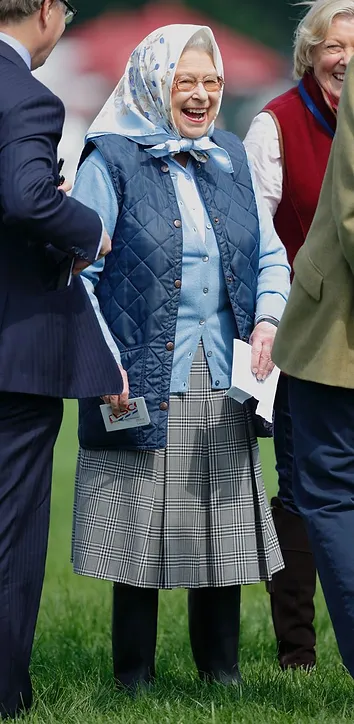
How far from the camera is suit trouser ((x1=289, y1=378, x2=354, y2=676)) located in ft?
12.1

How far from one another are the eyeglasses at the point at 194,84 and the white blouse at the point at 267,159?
0.42 meters

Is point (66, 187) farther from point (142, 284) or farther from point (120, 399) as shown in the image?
point (120, 399)

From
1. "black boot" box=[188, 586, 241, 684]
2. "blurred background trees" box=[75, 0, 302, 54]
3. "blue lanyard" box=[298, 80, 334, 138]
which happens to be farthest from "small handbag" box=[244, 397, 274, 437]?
"blurred background trees" box=[75, 0, 302, 54]

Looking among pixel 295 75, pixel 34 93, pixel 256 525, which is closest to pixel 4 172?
pixel 34 93

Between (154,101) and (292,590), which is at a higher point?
(154,101)

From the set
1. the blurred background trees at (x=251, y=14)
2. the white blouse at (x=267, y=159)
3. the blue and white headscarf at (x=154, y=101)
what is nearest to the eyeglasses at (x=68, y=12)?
the blue and white headscarf at (x=154, y=101)

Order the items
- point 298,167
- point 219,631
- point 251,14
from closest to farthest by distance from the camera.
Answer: point 219,631 < point 298,167 < point 251,14

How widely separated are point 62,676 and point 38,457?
1011mm

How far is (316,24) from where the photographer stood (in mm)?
4840

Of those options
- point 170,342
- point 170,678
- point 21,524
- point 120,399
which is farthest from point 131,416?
point 170,678

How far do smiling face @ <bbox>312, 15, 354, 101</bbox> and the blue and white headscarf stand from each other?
0.61 m

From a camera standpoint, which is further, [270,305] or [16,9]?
[270,305]

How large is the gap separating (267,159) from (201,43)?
606 mm

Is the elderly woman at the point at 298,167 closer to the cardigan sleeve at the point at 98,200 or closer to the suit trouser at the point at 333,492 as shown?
the cardigan sleeve at the point at 98,200
